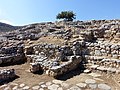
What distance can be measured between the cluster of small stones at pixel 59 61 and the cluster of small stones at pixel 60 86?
866 millimetres

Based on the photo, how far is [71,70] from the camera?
43.6 ft

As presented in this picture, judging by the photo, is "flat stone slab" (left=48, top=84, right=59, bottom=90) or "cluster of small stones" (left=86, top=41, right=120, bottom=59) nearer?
"flat stone slab" (left=48, top=84, right=59, bottom=90)

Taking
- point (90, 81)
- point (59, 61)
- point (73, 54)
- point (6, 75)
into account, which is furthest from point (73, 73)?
point (6, 75)

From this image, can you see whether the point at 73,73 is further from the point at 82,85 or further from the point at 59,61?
the point at 82,85

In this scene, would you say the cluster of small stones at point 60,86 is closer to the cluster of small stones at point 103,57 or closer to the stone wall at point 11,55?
the cluster of small stones at point 103,57

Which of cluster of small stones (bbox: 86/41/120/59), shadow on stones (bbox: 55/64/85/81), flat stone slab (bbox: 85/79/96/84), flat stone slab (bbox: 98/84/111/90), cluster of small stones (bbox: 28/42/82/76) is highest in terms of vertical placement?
cluster of small stones (bbox: 86/41/120/59)

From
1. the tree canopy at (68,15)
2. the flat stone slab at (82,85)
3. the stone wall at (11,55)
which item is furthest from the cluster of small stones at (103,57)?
the tree canopy at (68,15)

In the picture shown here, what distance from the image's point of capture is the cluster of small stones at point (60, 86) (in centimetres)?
1103

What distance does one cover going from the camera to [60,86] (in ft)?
37.2

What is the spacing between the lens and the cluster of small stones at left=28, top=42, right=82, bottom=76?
12672 mm

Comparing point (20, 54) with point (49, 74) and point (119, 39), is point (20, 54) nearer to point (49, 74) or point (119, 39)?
point (49, 74)

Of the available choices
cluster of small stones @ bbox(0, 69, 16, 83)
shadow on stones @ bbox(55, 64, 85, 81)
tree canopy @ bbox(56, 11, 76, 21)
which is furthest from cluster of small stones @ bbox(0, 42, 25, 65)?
tree canopy @ bbox(56, 11, 76, 21)

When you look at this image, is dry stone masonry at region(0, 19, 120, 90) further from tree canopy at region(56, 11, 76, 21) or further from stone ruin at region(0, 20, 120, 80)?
tree canopy at region(56, 11, 76, 21)

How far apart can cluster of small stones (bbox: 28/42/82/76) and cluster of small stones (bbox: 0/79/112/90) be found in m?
0.87
